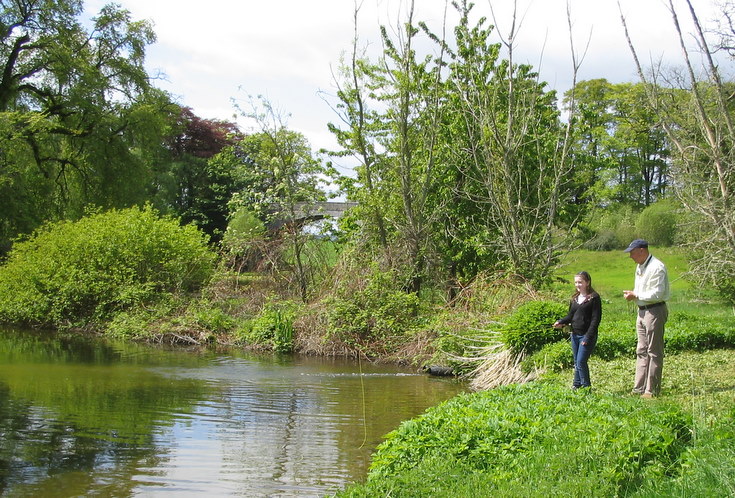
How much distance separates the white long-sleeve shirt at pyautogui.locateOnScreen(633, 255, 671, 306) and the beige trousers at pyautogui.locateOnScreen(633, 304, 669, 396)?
163 millimetres

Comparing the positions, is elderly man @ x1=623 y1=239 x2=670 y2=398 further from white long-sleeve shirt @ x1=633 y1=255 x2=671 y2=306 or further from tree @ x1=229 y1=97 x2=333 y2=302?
tree @ x1=229 y1=97 x2=333 y2=302

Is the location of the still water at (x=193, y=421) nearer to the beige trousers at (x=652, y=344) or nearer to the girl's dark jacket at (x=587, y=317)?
the girl's dark jacket at (x=587, y=317)

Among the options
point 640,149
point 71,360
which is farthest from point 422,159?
point 640,149

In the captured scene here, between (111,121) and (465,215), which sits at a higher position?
(111,121)

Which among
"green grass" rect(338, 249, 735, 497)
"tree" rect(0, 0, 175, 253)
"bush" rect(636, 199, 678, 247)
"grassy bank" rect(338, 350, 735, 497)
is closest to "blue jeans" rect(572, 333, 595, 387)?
"green grass" rect(338, 249, 735, 497)

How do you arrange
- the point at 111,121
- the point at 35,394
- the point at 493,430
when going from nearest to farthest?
the point at 493,430 → the point at 35,394 → the point at 111,121

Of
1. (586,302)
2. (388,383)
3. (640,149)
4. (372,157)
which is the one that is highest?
(640,149)

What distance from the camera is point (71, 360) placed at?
1716 cm

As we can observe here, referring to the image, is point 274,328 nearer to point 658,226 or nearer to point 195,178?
point 658,226

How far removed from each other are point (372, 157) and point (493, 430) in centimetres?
1557

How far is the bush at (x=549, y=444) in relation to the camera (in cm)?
558

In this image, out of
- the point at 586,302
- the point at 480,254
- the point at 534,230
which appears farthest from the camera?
the point at 480,254

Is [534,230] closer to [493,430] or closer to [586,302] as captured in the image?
[586,302]

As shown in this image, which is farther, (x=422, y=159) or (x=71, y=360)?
(x=422, y=159)
